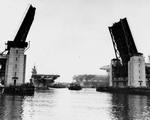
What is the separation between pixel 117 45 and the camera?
191ft

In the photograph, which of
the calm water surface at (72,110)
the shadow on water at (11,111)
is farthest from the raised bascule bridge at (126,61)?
the shadow on water at (11,111)

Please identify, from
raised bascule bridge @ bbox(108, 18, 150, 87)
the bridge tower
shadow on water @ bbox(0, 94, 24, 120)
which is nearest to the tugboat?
raised bascule bridge @ bbox(108, 18, 150, 87)

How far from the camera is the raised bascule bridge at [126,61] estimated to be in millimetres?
53675

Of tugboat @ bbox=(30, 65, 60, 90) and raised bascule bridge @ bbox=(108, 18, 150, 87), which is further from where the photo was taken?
tugboat @ bbox=(30, 65, 60, 90)

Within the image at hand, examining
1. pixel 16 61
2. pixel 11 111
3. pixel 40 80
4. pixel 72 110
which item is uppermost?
pixel 16 61

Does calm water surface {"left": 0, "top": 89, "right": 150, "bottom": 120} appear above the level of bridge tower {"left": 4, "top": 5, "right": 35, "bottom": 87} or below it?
below

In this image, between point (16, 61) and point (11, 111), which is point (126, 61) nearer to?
point (16, 61)

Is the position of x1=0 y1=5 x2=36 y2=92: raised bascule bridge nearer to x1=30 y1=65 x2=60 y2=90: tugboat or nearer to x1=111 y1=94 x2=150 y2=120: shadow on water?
x1=111 y1=94 x2=150 y2=120: shadow on water

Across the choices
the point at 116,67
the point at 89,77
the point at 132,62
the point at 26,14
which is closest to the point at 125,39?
the point at 132,62

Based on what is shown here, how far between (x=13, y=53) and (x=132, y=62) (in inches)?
1254

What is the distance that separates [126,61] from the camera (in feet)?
209

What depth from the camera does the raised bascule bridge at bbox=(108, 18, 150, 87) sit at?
5367 centimetres

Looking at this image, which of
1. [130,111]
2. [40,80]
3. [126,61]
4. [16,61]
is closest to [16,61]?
[16,61]

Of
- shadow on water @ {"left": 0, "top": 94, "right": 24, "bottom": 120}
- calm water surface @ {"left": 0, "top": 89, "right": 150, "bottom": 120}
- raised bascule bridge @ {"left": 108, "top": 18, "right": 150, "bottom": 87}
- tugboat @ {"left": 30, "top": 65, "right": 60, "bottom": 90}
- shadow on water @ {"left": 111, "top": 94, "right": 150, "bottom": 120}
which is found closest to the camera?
shadow on water @ {"left": 0, "top": 94, "right": 24, "bottom": 120}
